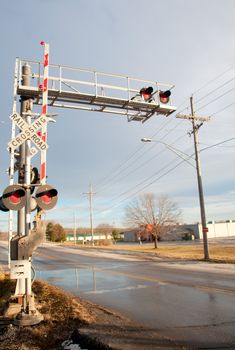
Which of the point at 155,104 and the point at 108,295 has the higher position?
the point at 155,104

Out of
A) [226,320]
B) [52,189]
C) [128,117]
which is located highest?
[128,117]

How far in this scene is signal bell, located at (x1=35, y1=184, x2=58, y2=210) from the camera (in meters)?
7.05

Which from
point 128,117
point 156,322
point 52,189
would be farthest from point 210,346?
point 128,117

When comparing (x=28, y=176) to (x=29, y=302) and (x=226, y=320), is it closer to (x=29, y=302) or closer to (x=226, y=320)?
(x=29, y=302)

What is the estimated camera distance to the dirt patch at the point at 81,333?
18.8ft

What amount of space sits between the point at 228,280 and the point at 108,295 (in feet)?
17.0

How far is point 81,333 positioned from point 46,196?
8.24 ft

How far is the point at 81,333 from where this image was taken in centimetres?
633

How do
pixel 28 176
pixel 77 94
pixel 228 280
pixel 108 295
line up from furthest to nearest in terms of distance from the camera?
pixel 228 280
pixel 77 94
pixel 108 295
pixel 28 176

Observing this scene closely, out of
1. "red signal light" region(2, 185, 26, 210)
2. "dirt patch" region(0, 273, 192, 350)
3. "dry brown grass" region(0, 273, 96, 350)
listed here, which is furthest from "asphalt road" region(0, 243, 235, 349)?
"red signal light" region(2, 185, 26, 210)

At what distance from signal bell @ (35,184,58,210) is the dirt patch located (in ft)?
7.08

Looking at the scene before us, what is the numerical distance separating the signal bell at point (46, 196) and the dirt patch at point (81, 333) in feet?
7.08

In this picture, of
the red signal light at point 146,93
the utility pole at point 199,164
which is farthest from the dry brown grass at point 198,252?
the red signal light at point 146,93

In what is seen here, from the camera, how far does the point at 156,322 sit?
7562 millimetres
